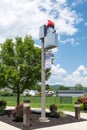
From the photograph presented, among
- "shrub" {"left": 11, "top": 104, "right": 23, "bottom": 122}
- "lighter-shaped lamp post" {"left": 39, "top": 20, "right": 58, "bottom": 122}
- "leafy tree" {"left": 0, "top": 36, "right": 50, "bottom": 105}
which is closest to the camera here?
"shrub" {"left": 11, "top": 104, "right": 23, "bottom": 122}

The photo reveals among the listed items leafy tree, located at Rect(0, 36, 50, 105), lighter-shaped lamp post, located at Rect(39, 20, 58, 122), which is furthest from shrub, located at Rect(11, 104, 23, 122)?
leafy tree, located at Rect(0, 36, 50, 105)

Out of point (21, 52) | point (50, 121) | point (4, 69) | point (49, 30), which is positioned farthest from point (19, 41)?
point (50, 121)

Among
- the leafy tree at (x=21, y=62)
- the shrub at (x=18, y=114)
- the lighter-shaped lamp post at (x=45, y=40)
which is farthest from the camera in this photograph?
the leafy tree at (x=21, y=62)

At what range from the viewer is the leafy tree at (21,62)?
68.0ft

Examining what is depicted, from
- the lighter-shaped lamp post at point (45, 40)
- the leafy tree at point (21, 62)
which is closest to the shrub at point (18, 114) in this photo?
the lighter-shaped lamp post at point (45, 40)

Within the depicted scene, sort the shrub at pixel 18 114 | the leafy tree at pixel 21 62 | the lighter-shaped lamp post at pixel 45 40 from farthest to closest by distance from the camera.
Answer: the leafy tree at pixel 21 62
the lighter-shaped lamp post at pixel 45 40
the shrub at pixel 18 114

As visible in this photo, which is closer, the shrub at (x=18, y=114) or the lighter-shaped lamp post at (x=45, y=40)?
the shrub at (x=18, y=114)

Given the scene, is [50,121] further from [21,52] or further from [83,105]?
[83,105]

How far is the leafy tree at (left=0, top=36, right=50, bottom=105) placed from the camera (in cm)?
2072

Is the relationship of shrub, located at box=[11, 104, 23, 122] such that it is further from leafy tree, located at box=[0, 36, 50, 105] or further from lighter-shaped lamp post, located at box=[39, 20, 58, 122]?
leafy tree, located at box=[0, 36, 50, 105]

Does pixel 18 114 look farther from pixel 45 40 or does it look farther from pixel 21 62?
pixel 21 62

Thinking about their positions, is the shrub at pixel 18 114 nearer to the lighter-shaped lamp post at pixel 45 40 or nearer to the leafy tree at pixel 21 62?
the lighter-shaped lamp post at pixel 45 40

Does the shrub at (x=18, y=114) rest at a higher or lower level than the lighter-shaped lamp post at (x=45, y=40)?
lower

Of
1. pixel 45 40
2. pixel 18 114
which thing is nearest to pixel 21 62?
pixel 45 40
